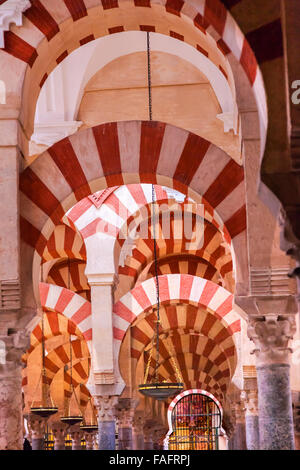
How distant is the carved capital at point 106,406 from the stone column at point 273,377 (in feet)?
13.7

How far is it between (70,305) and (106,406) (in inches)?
57.9

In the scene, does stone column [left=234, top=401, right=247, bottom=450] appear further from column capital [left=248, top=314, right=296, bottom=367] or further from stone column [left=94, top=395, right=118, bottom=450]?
column capital [left=248, top=314, right=296, bottom=367]

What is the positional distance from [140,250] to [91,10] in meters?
6.59

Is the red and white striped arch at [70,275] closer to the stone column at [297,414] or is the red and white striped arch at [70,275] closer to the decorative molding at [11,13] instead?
the stone column at [297,414]

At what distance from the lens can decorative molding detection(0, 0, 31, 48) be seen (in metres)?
6.35

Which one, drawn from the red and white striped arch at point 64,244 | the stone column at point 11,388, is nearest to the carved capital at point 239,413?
the red and white striped arch at point 64,244

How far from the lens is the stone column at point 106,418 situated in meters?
10.3

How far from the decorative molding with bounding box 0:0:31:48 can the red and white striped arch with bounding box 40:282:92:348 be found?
5.10 metres

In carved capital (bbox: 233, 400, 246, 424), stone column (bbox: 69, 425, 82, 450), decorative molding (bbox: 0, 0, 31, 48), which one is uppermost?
decorative molding (bbox: 0, 0, 31, 48)

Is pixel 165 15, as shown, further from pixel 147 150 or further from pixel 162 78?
pixel 162 78

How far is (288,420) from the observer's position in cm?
602

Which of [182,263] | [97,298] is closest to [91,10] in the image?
[97,298]

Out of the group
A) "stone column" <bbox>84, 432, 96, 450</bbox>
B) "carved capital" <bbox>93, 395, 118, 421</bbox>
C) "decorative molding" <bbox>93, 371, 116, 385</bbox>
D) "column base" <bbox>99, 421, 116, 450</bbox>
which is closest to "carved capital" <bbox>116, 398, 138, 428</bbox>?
"column base" <bbox>99, 421, 116, 450</bbox>

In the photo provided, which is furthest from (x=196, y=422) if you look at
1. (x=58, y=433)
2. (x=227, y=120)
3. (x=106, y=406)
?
(x=227, y=120)
